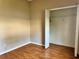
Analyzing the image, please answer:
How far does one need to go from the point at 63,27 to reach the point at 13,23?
262cm

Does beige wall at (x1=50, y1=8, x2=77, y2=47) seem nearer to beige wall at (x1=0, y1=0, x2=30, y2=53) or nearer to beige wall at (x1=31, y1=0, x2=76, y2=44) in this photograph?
beige wall at (x1=31, y1=0, x2=76, y2=44)

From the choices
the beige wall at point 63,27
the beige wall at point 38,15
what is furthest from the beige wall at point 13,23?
the beige wall at point 63,27

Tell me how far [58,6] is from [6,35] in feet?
8.90

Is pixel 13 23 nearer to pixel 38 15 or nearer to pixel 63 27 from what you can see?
pixel 38 15

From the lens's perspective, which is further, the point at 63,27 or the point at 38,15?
the point at 38,15

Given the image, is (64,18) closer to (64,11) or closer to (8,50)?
(64,11)

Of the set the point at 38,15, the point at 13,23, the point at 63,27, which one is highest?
the point at 38,15

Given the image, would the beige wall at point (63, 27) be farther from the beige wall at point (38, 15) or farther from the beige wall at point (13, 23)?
the beige wall at point (13, 23)

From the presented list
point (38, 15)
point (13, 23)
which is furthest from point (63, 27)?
point (13, 23)

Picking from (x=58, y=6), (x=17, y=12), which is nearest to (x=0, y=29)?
(x=17, y=12)

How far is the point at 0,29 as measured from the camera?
3121 millimetres

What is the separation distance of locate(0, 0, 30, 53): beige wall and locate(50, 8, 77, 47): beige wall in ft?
5.11

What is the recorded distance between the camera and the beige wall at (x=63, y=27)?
3799 mm

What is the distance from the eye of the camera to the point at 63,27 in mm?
4121
